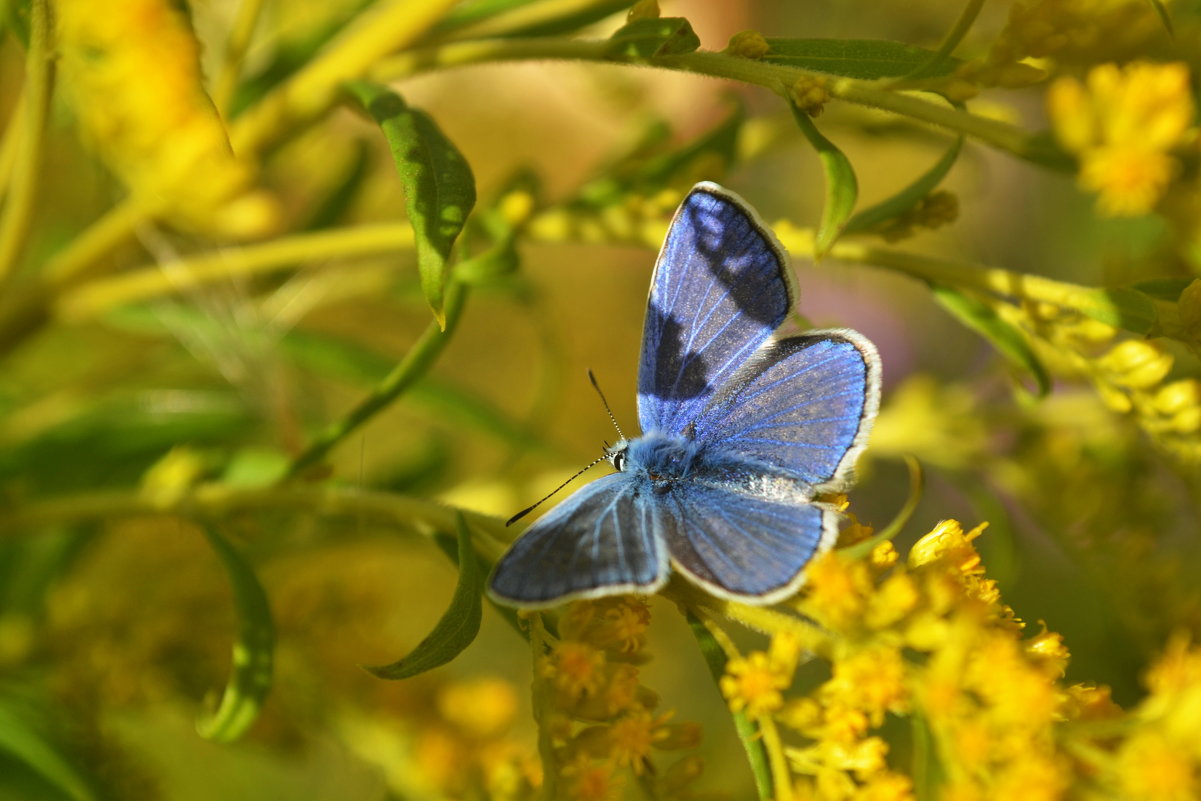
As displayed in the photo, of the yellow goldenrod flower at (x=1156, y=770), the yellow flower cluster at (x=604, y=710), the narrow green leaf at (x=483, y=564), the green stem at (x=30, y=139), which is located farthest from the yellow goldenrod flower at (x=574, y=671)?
the green stem at (x=30, y=139)

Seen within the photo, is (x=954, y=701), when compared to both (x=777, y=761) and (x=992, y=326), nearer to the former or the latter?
(x=777, y=761)

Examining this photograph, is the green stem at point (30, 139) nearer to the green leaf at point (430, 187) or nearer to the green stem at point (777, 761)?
the green leaf at point (430, 187)

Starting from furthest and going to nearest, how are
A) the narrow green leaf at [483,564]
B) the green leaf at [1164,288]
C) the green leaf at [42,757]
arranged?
the green leaf at [42,757]
the narrow green leaf at [483,564]
the green leaf at [1164,288]

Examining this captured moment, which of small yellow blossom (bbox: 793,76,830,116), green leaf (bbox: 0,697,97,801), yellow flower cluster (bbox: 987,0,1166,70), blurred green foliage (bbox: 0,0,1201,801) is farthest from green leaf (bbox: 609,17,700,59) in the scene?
green leaf (bbox: 0,697,97,801)

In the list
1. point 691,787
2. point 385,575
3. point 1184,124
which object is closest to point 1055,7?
point 1184,124

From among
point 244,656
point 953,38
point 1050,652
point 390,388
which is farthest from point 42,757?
point 953,38

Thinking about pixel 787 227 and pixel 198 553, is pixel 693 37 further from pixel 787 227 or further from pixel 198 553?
pixel 198 553

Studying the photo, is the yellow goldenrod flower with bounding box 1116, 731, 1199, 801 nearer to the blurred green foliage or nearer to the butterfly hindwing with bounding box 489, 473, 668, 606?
the blurred green foliage
